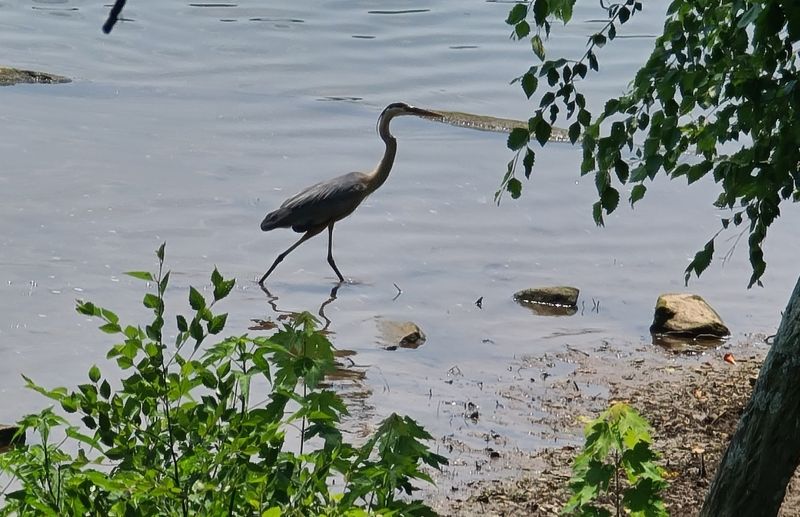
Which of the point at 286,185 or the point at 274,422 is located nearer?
the point at 274,422

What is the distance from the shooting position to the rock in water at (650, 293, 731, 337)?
9188 millimetres

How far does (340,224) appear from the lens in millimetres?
12406

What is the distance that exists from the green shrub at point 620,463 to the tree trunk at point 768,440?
0.33 meters

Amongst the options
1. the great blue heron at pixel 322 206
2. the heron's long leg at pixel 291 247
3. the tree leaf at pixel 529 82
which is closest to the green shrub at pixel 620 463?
the tree leaf at pixel 529 82

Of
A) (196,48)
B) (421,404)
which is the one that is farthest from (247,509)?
(196,48)

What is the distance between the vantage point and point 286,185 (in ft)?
42.1

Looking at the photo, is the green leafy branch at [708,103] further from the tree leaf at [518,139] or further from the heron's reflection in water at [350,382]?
the heron's reflection in water at [350,382]

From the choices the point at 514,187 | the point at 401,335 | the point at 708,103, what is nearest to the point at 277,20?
the point at 401,335

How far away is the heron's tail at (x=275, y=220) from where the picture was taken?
11.2m

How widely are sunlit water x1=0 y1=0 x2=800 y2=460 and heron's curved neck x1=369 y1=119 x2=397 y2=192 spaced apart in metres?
0.37

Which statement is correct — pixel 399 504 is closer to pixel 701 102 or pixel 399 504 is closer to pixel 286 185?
pixel 701 102

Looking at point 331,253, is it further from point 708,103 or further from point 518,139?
point 518,139

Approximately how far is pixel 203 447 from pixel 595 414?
4527mm

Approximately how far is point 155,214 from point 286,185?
149 cm
